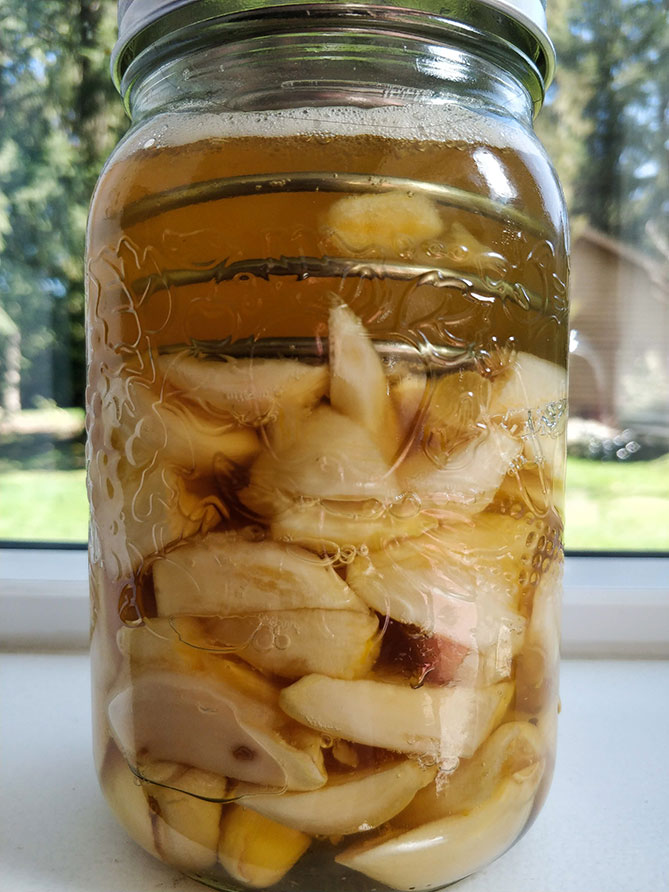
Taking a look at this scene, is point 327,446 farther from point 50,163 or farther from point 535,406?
point 50,163

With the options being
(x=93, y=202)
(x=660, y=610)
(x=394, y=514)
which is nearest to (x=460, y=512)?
(x=394, y=514)

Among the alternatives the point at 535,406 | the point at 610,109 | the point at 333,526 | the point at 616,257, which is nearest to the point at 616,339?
the point at 616,257

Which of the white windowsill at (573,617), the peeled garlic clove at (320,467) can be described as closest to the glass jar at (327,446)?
the peeled garlic clove at (320,467)

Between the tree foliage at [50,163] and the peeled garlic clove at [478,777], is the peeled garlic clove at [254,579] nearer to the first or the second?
the peeled garlic clove at [478,777]

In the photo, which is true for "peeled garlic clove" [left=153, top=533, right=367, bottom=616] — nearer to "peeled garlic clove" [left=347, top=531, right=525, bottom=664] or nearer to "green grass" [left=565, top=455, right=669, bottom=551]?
"peeled garlic clove" [left=347, top=531, right=525, bottom=664]

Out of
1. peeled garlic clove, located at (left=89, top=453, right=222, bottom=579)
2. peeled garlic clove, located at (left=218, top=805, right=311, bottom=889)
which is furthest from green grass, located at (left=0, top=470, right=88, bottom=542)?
peeled garlic clove, located at (left=218, top=805, right=311, bottom=889)

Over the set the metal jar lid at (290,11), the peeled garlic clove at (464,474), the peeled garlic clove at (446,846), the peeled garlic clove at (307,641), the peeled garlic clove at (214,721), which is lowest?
the peeled garlic clove at (446,846)

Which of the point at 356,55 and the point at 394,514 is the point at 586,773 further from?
the point at 356,55
